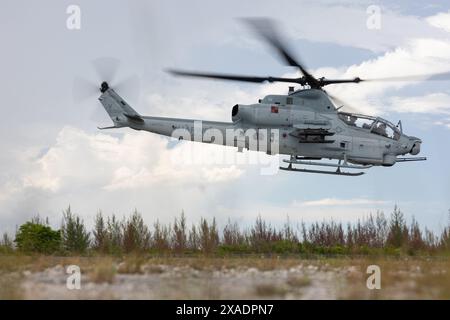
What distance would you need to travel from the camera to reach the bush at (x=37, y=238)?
23422mm

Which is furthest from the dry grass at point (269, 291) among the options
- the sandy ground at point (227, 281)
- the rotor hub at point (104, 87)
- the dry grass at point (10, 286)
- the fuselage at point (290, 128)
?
the rotor hub at point (104, 87)

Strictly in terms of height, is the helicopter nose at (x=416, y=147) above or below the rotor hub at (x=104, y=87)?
below

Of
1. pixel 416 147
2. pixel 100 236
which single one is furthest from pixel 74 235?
pixel 416 147

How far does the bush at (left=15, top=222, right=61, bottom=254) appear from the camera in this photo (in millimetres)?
23422

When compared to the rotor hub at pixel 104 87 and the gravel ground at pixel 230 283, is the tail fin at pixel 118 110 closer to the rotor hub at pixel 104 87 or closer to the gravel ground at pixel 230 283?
the rotor hub at pixel 104 87

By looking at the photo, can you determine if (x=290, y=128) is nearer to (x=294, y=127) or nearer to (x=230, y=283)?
A: (x=294, y=127)

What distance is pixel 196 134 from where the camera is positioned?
26219mm

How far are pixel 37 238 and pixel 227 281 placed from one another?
12656 mm

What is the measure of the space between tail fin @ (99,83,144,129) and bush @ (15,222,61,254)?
5.47 meters

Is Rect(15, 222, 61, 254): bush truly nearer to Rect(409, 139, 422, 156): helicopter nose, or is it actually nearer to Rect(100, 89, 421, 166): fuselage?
Rect(100, 89, 421, 166): fuselage

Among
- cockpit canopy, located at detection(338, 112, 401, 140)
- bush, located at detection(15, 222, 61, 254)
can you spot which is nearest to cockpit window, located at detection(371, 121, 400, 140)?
cockpit canopy, located at detection(338, 112, 401, 140)
